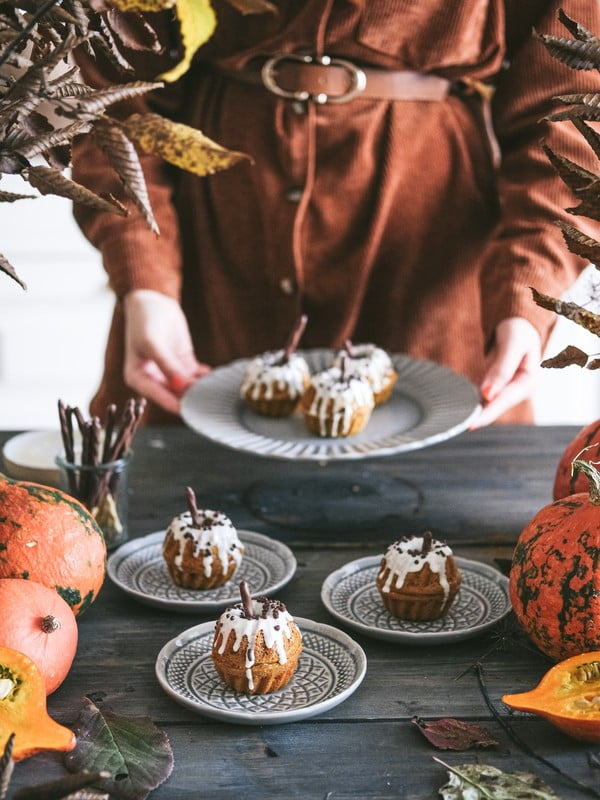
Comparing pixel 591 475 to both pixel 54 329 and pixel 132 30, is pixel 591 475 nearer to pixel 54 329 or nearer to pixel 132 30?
pixel 132 30

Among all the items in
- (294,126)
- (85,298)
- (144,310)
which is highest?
(294,126)

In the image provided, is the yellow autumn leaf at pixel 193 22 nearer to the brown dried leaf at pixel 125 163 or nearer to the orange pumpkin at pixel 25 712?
the brown dried leaf at pixel 125 163

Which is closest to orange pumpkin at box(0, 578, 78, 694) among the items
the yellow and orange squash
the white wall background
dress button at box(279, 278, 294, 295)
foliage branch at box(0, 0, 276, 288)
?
foliage branch at box(0, 0, 276, 288)

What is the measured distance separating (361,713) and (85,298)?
10.3 ft

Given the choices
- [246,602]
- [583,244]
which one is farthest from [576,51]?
[246,602]

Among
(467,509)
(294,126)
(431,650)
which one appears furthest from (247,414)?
(431,650)

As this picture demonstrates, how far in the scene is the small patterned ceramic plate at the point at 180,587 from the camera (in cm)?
100

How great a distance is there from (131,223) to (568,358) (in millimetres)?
919

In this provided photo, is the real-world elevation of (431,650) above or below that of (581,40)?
below

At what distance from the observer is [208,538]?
1027mm

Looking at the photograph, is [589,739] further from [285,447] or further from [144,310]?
[144,310]

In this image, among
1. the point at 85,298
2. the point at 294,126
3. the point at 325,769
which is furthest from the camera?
the point at 85,298

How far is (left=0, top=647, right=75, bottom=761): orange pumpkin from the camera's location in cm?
72

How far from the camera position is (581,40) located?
31.2 inches
